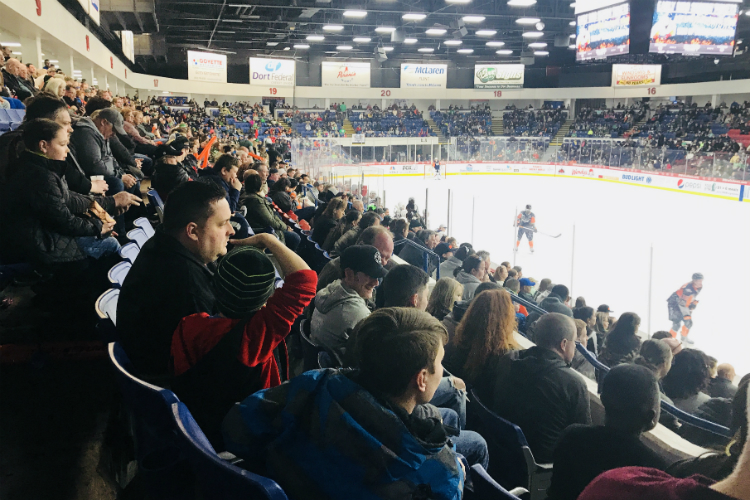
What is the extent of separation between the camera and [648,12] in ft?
47.5

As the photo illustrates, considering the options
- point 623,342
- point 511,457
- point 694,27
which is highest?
point 694,27

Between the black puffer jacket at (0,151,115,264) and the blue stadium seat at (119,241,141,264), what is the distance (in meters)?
0.33

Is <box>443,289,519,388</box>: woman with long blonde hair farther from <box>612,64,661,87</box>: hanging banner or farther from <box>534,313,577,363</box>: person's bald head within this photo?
<box>612,64,661,87</box>: hanging banner

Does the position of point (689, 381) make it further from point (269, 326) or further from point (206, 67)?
point (206, 67)

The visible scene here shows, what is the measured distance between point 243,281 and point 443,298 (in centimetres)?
209

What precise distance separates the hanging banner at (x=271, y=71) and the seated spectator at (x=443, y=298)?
1133 inches

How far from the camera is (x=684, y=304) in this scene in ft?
24.5

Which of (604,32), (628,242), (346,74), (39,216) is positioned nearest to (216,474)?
(39,216)

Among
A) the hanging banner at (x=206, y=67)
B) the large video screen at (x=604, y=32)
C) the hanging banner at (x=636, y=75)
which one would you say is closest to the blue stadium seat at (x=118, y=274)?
the large video screen at (x=604, y=32)

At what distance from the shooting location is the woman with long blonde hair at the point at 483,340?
8.68 feet

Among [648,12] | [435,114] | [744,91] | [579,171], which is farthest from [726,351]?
[435,114]

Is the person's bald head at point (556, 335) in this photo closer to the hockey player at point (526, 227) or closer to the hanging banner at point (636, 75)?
the hockey player at point (526, 227)

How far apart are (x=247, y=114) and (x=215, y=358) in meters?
31.7

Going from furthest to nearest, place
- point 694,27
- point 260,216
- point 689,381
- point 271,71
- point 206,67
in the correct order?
point 271,71
point 206,67
point 694,27
point 260,216
point 689,381
